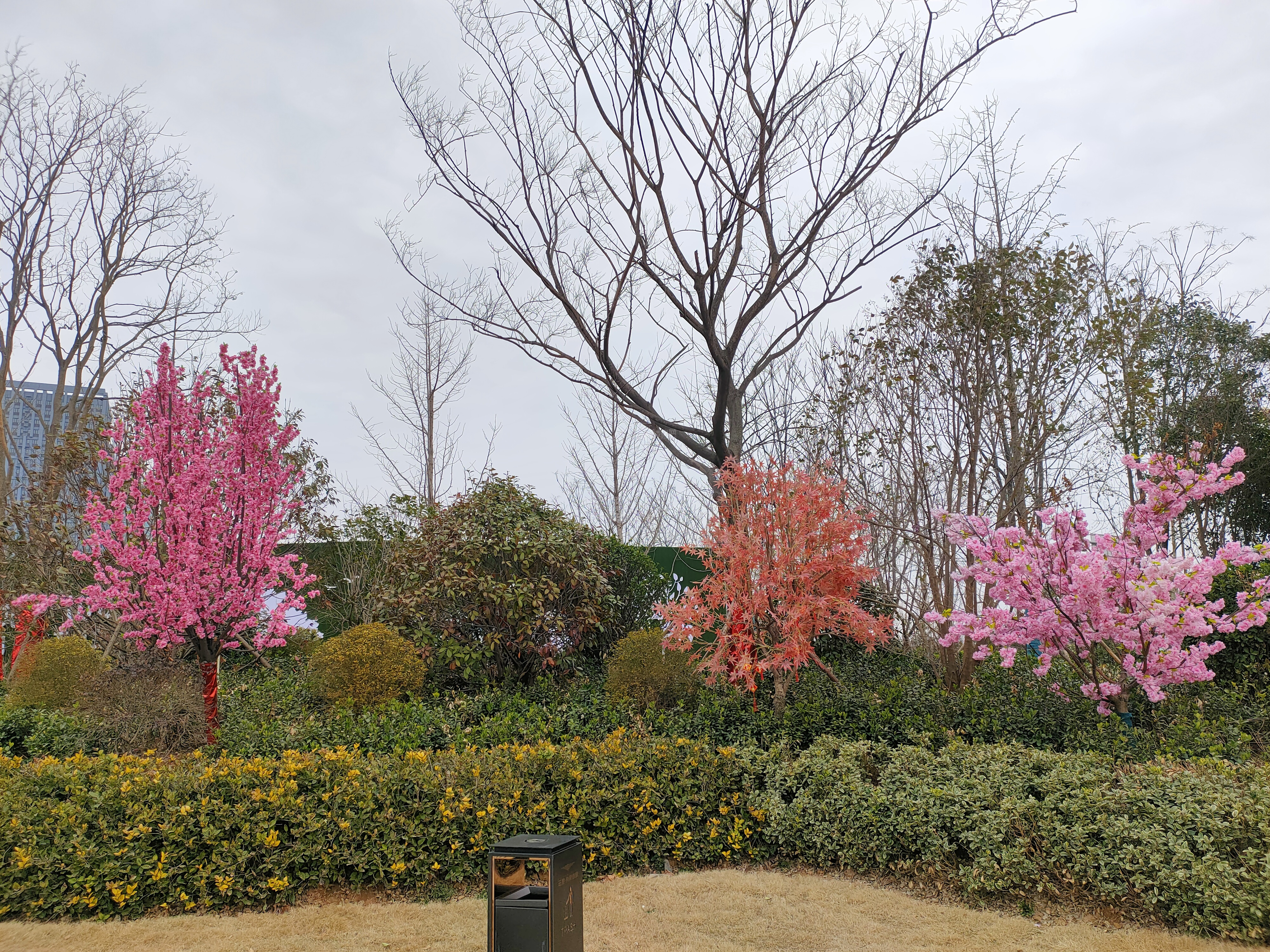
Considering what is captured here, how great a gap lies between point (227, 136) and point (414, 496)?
4.58m

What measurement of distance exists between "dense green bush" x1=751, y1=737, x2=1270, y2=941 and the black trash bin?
1.92m

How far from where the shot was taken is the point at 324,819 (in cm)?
436

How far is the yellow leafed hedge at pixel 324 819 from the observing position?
4.12 meters

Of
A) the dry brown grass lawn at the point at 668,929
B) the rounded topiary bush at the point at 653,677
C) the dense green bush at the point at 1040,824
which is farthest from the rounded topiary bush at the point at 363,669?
the dense green bush at the point at 1040,824

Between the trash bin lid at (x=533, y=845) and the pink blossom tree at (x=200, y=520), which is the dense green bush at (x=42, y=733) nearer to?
the pink blossom tree at (x=200, y=520)

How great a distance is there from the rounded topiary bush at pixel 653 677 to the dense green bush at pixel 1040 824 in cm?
194

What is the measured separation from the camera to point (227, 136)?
26.2 feet

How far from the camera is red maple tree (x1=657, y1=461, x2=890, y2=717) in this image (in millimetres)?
5891

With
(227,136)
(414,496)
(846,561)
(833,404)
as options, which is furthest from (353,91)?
(846,561)

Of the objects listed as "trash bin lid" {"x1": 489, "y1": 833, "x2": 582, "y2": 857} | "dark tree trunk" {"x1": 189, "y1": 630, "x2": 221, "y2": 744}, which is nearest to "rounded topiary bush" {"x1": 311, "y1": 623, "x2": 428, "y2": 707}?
"dark tree trunk" {"x1": 189, "y1": 630, "x2": 221, "y2": 744}

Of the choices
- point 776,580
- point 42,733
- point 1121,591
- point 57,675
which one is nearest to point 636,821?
point 776,580

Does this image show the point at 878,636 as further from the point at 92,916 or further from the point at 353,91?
the point at 353,91

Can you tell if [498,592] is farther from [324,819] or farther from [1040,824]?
[1040,824]

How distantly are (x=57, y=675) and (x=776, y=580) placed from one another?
23.7 ft
